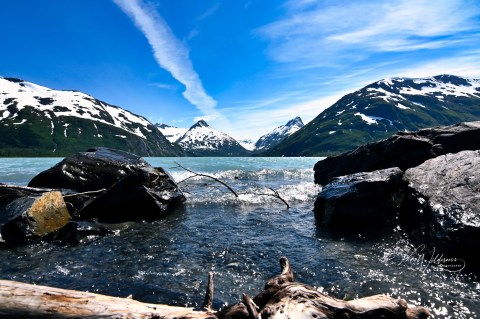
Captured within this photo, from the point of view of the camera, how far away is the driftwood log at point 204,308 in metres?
5.66

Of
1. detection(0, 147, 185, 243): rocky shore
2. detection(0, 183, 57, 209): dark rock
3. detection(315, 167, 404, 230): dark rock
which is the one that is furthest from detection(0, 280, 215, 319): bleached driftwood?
detection(0, 183, 57, 209): dark rock

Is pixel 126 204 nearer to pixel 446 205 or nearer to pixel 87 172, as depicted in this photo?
pixel 87 172

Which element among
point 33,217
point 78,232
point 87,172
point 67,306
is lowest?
point 78,232

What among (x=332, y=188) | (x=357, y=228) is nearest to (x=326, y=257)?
(x=357, y=228)

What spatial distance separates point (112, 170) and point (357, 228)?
1890cm

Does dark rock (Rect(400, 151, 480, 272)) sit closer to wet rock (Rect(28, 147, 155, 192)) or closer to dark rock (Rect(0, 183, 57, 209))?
wet rock (Rect(28, 147, 155, 192))

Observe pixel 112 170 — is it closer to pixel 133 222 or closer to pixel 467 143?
pixel 133 222

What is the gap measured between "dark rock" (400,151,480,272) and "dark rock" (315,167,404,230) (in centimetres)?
85

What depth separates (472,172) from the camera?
49.3 feet

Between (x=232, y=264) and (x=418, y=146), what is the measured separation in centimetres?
2335

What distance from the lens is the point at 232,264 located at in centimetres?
1194

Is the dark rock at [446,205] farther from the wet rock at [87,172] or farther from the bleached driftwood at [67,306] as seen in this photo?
the wet rock at [87,172]

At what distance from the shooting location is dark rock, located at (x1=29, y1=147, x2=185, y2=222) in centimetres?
1994

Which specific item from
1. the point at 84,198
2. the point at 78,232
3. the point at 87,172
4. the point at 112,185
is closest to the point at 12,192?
the point at 84,198
